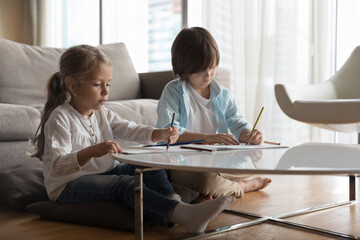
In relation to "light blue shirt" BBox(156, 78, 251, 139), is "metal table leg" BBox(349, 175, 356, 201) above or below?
below

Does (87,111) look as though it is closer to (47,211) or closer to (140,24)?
(47,211)

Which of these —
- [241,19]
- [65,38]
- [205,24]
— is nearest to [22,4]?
[65,38]

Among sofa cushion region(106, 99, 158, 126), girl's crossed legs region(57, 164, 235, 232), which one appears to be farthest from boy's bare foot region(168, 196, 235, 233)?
sofa cushion region(106, 99, 158, 126)

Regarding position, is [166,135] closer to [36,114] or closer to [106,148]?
[106,148]

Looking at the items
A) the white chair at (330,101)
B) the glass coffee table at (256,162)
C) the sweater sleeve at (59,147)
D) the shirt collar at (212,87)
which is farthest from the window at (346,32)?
the sweater sleeve at (59,147)

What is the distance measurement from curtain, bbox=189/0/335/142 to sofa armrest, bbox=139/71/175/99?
2.82 ft

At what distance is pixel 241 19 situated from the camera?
3.56m

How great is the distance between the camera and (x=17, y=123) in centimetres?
197

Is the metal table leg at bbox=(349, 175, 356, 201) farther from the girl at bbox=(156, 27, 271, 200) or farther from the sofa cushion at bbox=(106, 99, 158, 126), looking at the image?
the sofa cushion at bbox=(106, 99, 158, 126)

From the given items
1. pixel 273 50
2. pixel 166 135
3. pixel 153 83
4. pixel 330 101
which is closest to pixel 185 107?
pixel 166 135

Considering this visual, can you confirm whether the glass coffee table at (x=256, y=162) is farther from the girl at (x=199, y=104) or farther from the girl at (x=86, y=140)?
the girl at (x=199, y=104)

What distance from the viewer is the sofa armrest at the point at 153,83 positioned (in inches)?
113

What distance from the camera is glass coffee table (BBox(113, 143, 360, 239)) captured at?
95cm

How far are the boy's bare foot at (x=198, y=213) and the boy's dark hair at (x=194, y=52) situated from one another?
673 millimetres
